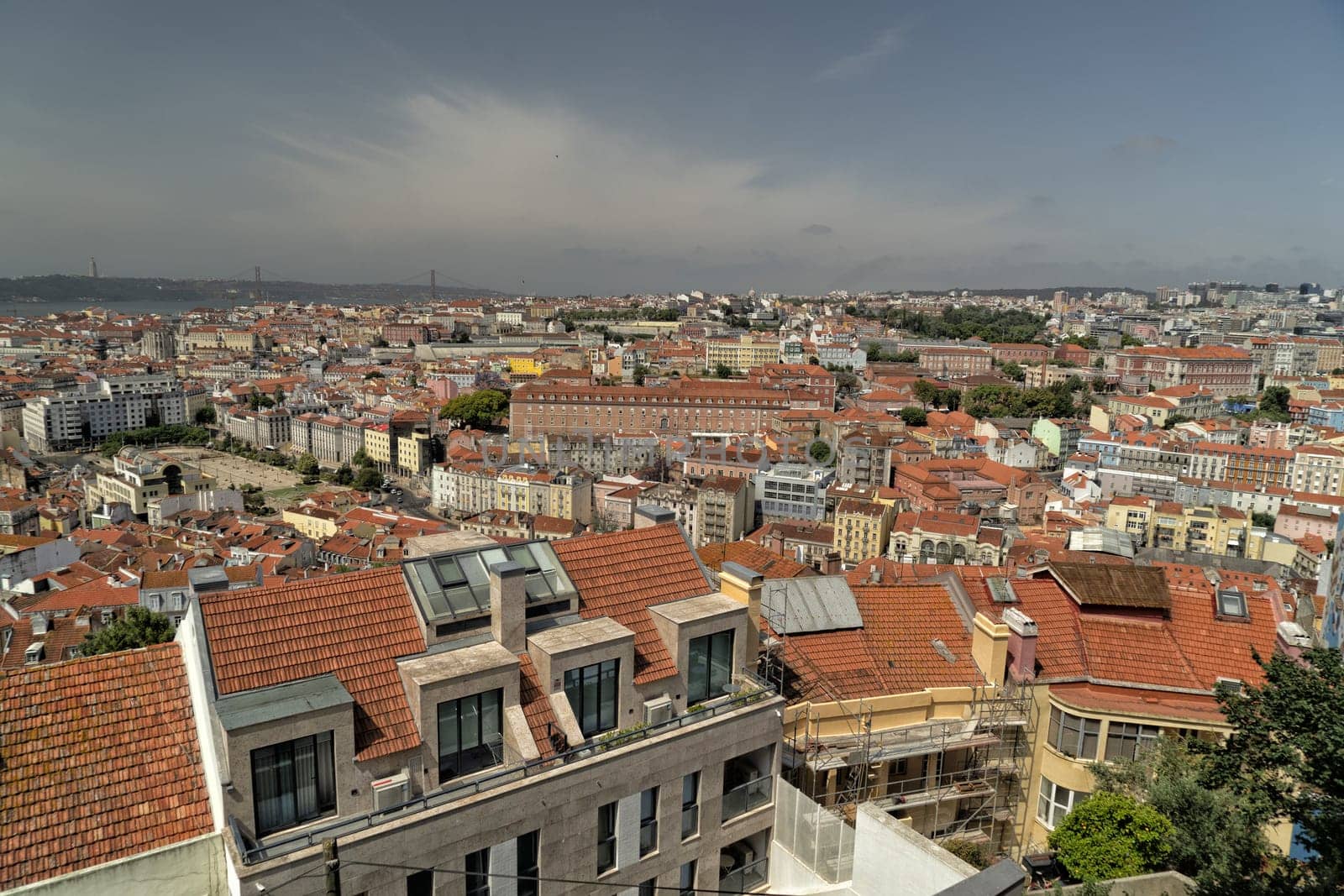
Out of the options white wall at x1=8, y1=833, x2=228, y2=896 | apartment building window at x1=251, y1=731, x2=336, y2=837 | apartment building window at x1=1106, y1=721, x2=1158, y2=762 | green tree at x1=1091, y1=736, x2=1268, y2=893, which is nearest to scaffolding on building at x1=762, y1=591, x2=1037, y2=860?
apartment building window at x1=1106, y1=721, x2=1158, y2=762

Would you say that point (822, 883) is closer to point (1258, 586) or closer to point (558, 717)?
point (558, 717)

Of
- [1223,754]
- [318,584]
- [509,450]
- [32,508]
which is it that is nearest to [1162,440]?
[509,450]

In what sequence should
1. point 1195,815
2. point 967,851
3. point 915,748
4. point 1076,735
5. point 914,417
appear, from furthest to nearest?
point 914,417
point 1076,735
point 915,748
point 967,851
point 1195,815

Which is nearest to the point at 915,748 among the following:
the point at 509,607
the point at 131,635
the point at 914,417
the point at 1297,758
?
the point at 1297,758

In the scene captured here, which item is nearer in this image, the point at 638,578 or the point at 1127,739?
the point at 638,578

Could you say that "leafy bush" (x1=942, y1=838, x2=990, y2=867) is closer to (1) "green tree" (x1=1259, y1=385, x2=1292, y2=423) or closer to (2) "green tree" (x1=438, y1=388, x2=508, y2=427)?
(2) "green tree" (x1=438, y1=388, x2=508, y2=427)

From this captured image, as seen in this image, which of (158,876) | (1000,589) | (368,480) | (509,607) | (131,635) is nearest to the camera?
(158,876)

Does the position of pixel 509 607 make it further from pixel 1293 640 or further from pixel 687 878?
pixel 1293 640
